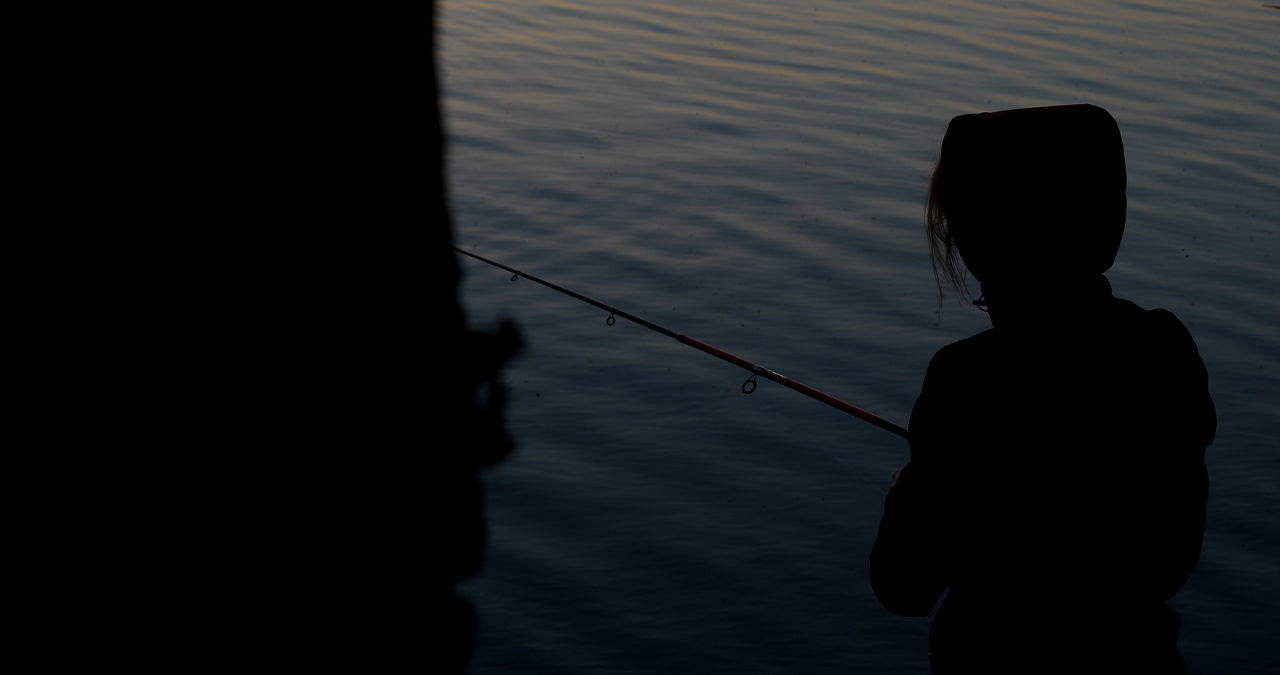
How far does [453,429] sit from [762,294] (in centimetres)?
394

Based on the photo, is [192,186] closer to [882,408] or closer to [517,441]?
[517,441]

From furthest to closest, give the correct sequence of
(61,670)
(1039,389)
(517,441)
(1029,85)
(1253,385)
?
(1029,85) < (1253,385) < (517,441) < (61,670) < (1039,389)

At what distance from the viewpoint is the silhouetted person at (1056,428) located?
1.68 meters

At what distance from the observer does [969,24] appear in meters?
17.2

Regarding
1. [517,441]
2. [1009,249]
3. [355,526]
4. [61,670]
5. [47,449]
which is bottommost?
[517,441]

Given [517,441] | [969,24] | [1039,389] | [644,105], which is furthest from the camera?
[969,24]

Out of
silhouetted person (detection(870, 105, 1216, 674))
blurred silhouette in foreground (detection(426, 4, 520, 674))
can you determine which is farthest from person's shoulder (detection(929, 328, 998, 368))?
blurred silhouette in foreground (detection(426, 4, 520, 674))

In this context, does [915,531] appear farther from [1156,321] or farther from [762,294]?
[762,294]

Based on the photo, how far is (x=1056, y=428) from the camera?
170cm

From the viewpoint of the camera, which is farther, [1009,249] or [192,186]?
[192,186]

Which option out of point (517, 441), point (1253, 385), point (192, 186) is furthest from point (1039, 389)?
point (1253, 385)

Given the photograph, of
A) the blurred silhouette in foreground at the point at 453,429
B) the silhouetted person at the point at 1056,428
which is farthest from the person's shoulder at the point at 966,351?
the blurred silhouette in foreground at the point at 453,429

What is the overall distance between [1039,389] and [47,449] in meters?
1.43

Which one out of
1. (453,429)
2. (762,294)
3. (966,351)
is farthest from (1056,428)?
(762,294)
